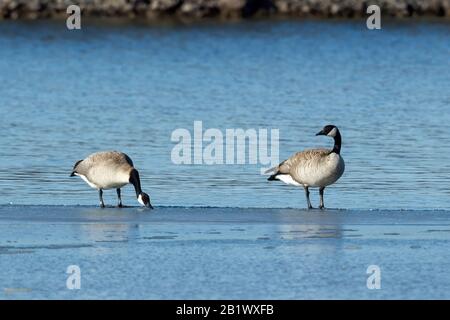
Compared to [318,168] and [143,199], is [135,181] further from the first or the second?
[318,168]

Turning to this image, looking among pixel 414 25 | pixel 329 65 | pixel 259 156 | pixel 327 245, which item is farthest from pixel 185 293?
pixel 414 25

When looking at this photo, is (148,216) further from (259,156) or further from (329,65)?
(329,65)

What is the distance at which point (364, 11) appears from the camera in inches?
1826

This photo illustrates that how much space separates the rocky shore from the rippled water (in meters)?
1.79

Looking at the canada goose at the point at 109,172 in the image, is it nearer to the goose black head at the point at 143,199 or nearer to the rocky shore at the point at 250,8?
the goose black head at the point at 143,199

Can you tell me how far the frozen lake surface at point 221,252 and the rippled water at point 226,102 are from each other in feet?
4.01

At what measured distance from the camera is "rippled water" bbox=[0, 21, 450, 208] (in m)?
15.0

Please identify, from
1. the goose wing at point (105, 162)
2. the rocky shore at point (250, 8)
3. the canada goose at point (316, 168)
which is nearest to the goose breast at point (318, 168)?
the canada goose at point (316, 168)

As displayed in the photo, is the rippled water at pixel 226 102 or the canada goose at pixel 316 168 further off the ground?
the canada goose at pixel 316 168

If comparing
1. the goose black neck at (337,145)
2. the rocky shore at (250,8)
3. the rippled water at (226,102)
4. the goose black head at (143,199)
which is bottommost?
the rocky shore at (250,8)

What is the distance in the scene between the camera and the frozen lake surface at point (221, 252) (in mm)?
9594

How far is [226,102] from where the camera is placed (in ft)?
81.1

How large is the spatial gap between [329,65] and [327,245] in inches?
894

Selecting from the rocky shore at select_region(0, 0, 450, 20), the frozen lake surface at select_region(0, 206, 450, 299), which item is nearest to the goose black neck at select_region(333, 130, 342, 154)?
the frozen lake surface at select_region(0, 206, 450, 299)
